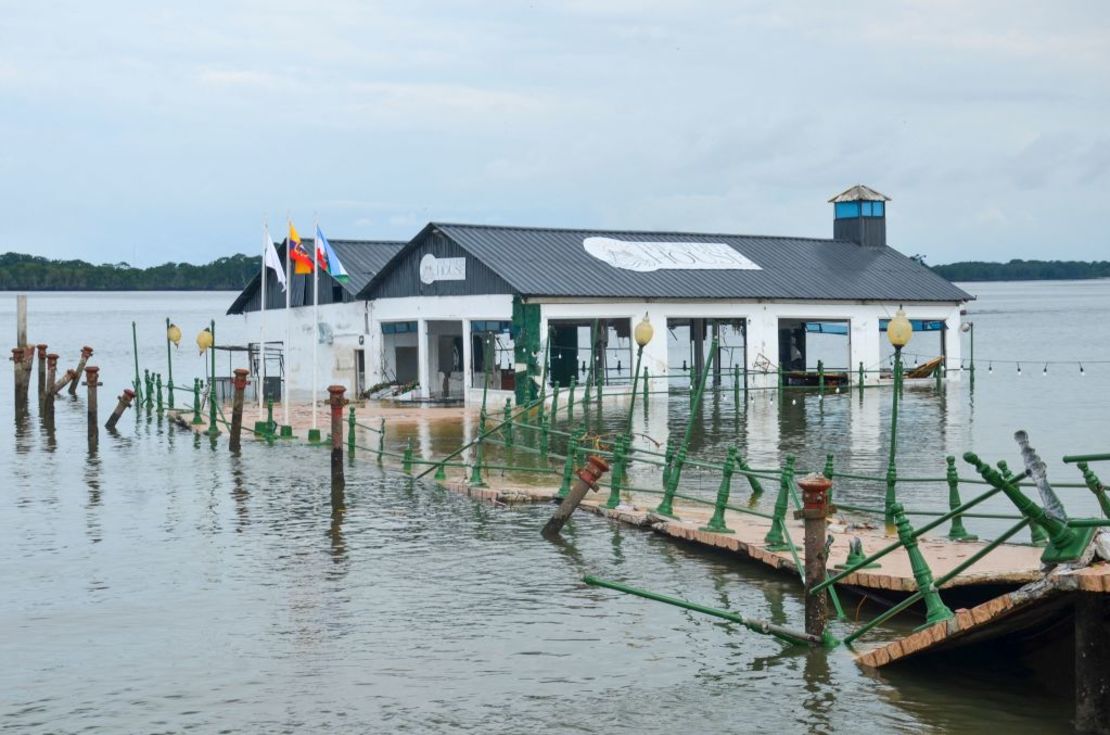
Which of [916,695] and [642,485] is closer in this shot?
[916,695]

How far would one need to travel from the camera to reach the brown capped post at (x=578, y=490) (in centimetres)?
2077

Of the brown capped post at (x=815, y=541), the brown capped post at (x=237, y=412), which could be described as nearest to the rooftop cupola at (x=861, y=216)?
the brown capped post at (x=237, y=412)

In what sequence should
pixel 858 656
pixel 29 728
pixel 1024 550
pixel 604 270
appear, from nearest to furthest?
1. pixel 29 728
2. pixel 858 656
3. pixel 1024 550
4. pixel 604 270

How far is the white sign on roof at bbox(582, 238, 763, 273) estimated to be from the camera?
1976 inches

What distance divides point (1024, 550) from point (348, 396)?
118 feet

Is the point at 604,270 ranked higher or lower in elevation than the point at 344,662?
higher

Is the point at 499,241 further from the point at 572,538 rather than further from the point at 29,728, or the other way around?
the point at 29,728

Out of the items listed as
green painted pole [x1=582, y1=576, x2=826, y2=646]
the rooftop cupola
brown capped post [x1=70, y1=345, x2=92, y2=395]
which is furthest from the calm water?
the rooftop cupola

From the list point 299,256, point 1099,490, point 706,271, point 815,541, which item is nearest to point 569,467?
point 815,541

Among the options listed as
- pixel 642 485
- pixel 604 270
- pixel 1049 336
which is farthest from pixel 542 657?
pixel 1049 336

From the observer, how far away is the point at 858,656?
1466 centimetres

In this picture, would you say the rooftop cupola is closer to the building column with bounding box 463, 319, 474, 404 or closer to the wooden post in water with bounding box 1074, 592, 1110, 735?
the building column with bounding box 463, 319, 474, 404

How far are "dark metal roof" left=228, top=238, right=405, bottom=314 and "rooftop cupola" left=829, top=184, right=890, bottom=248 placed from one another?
20243 millimetres

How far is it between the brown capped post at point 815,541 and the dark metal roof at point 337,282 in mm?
37242
